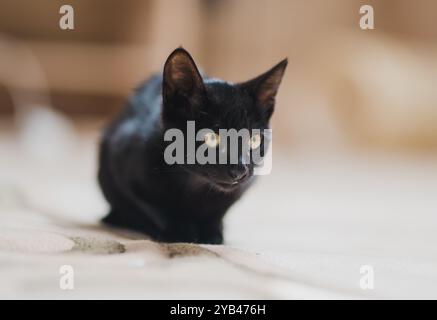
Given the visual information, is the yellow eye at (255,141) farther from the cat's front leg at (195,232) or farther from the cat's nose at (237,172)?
the cat's front leg at (195,232)

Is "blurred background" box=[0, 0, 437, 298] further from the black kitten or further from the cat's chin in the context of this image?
the cat's chin

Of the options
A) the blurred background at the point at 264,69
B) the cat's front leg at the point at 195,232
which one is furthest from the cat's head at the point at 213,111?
the blurred background at the point at 264,69

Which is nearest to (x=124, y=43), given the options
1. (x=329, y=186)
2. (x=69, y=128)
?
(x=69, y=128)

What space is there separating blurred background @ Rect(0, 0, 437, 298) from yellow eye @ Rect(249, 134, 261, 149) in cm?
148

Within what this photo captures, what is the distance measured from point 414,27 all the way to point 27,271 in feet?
11.6

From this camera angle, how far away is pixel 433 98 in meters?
3.73

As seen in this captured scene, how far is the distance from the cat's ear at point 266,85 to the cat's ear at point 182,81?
0.13m

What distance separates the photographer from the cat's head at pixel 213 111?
1.19 m

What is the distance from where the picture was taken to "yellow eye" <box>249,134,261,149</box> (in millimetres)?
1257

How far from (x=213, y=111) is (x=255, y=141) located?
0.12 m

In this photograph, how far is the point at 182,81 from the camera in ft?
4.02

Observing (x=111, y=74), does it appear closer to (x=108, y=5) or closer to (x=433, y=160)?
(x=108, y=5)

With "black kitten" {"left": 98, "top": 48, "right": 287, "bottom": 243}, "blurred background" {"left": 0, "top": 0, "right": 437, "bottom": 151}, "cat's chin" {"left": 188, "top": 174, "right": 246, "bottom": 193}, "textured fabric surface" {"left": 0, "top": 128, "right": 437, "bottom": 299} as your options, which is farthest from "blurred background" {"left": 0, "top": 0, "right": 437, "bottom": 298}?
"cat's chin" {"left": 188, "top": 174, "right": 246, "bottom": 193}

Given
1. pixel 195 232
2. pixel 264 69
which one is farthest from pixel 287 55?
pixel 195 232
